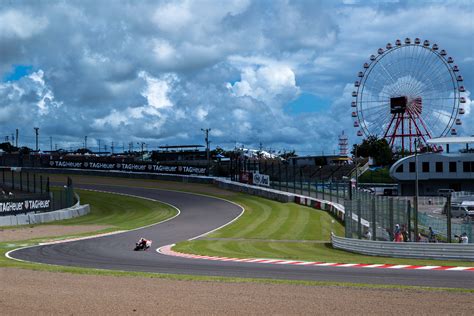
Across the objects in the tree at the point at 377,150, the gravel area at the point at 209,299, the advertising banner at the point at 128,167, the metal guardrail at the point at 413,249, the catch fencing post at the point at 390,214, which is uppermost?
the tree at the point at 377,150

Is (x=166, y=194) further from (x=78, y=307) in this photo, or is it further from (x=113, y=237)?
(x=78, y=307)

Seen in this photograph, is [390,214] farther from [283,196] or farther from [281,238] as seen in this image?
[283,196]

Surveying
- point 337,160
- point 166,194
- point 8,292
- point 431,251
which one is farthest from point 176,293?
point 337,160

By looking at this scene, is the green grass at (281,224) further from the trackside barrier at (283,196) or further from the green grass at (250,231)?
the trackside barrier at (283,196)

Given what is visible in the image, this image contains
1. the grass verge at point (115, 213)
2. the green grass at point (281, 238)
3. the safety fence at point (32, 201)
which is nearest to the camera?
the green grass at point (281, 238)

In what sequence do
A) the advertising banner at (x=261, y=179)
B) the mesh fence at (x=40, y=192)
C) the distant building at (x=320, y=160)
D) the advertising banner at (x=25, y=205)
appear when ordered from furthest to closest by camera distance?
the distant building at (x=320, y=160) → the advertising banner at (x=261, y=179) → the mesh fence at (x=40, y=192) → the advertising banner at (x=25, y=205)

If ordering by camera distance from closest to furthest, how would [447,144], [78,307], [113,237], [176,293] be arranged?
[78,307]
[176,293]
[113,237]
[447,144]

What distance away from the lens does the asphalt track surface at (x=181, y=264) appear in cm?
1559

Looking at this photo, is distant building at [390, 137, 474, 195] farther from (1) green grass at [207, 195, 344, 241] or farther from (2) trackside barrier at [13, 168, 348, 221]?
(1) green grass at [207, 195, 344, 241]

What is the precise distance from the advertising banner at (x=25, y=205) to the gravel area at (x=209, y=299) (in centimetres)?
2747

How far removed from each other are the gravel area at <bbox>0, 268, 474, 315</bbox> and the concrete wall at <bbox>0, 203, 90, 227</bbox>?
88.3 feet

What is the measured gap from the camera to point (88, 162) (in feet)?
273

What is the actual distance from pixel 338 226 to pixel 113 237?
13624 millimetres

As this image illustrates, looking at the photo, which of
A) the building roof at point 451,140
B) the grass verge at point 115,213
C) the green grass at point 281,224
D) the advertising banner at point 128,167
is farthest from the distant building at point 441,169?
the grass verge at point 115,213
